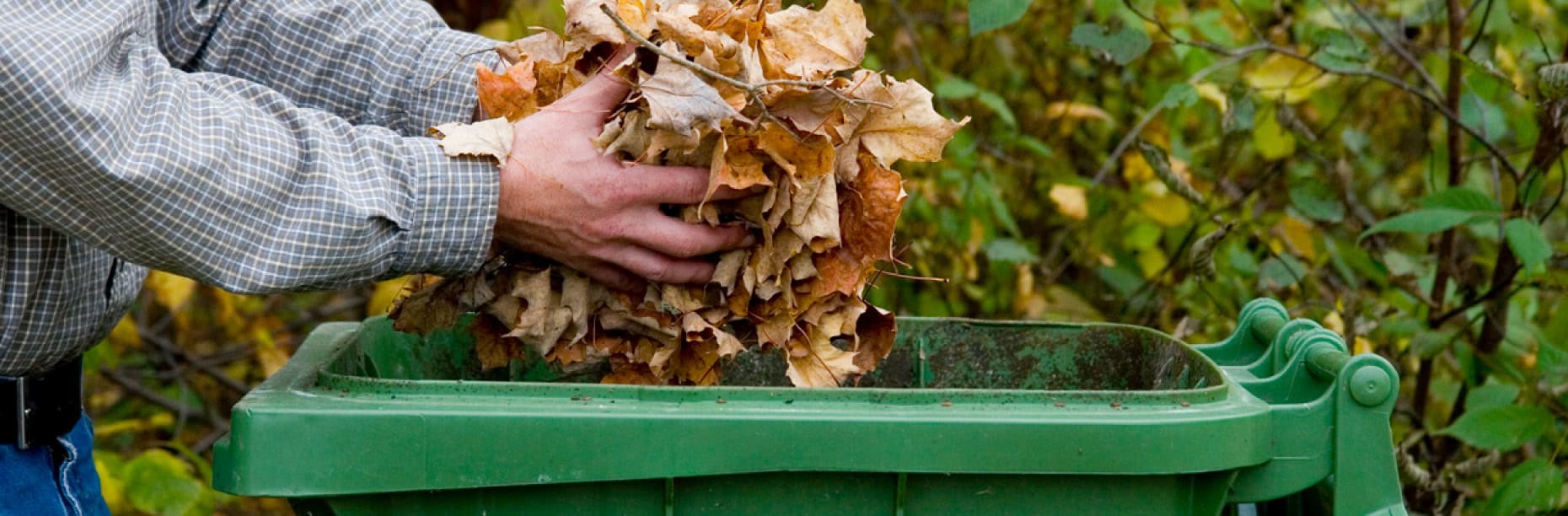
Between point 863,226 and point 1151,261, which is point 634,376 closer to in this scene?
point 863,226

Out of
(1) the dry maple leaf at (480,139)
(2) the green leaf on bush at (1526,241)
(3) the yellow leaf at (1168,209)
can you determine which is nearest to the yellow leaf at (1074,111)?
(3) the yellow leaf at (1168,209)

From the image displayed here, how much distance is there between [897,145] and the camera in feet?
4.60

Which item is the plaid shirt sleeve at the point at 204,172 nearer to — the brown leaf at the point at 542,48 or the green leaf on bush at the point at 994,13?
the brown leaf at the point at 542,48

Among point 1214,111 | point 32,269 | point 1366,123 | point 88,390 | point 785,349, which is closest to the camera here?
point 32,269

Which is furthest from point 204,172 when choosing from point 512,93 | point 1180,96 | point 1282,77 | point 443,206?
point 1282,77

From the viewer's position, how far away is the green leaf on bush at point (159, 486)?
253 centimetres

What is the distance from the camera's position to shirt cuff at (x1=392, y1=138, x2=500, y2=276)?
51.3 inches

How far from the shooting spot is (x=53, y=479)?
152 centimetres

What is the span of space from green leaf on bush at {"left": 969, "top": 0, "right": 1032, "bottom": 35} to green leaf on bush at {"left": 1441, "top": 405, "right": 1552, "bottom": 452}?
916 millimetres

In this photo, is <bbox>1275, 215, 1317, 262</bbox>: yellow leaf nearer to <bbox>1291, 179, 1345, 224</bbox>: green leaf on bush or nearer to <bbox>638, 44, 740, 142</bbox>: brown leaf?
<bbox>1291, 179, 1345, 224</bbox>: green leaf on bush

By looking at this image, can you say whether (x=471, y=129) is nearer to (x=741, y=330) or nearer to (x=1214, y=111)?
(x=741, y=330)

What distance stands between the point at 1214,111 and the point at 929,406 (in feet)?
7.86

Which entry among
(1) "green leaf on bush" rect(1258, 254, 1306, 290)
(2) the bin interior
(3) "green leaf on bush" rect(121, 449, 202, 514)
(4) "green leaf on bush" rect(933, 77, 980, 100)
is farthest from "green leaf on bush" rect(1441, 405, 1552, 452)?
(3) "green leaf on bush" rect(121, 449, 202, 514)

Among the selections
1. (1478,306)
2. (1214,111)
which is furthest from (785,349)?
(1214,111)
